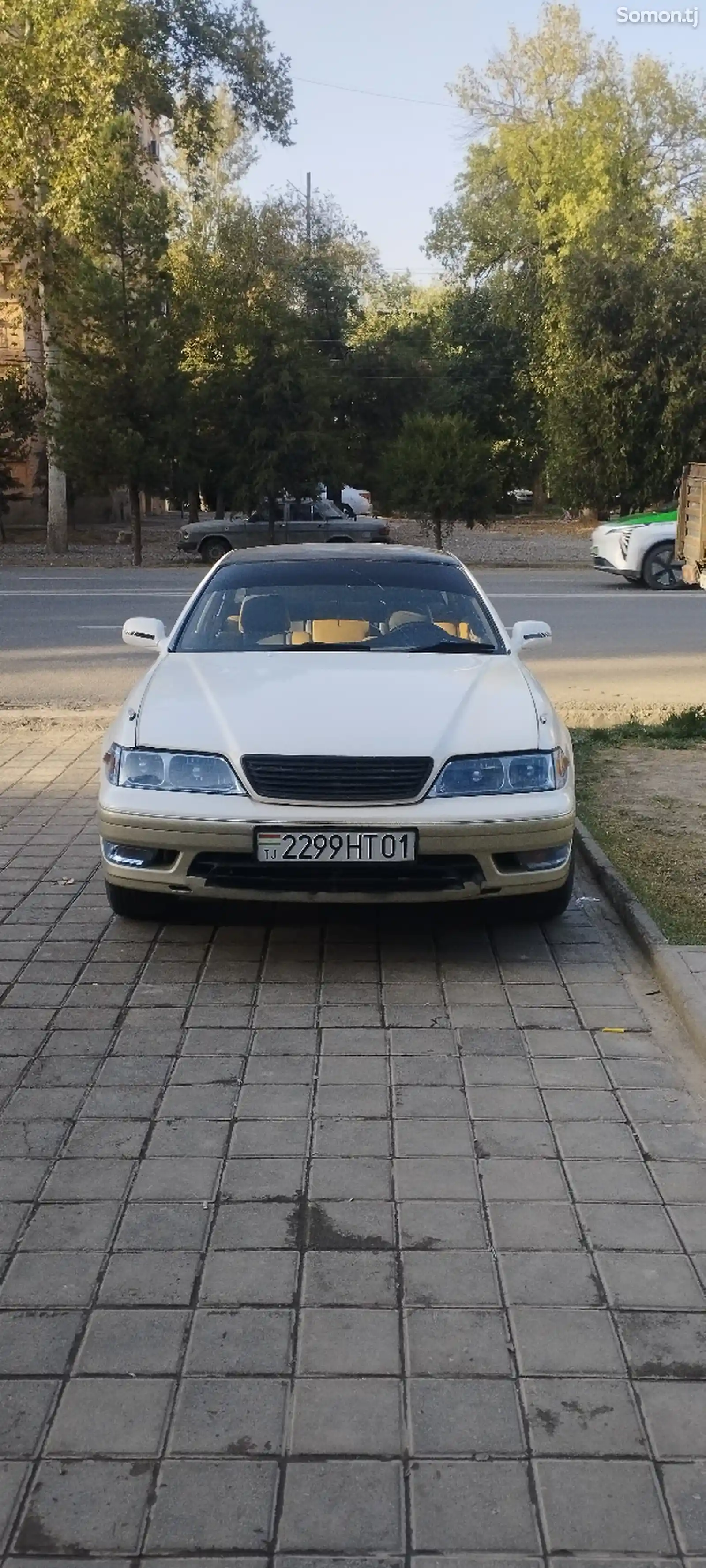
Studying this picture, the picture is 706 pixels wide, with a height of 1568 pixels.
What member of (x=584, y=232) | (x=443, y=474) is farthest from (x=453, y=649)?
(x=584, y=232)

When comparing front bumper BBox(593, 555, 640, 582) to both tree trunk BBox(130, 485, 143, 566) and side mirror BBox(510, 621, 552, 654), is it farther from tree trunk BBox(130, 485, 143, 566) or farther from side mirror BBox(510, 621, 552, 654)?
side mirror BBox(510, 621, 552, 654)

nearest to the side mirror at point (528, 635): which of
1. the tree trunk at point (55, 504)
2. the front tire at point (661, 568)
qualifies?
the front tire at point (661, 568)

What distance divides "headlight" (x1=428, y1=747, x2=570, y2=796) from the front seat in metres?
1.46

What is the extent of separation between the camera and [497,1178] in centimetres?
381

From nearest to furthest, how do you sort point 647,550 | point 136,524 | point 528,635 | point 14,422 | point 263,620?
1. point 263,620
2. point 528,635
3. point 647,550
4. point 136,524
5. point 14,422

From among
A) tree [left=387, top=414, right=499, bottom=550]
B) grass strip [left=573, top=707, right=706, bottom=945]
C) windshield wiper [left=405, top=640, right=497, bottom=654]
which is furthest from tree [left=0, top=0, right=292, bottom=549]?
windshield wiper [left=405, top=640, right=497, bottom=654]

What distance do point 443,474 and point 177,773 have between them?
25.0 m

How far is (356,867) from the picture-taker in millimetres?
5266

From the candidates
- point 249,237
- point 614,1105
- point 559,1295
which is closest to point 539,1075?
point 614,1105

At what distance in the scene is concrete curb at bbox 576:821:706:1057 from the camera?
4812 mm

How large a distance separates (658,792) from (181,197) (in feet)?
141

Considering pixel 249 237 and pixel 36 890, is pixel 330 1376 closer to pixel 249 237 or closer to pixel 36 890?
pixel 36 890

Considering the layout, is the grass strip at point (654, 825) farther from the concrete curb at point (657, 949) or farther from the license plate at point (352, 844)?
the license plate at point (352, 844)

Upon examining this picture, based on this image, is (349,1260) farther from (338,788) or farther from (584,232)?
(584,232)
